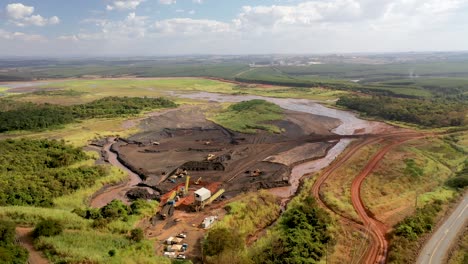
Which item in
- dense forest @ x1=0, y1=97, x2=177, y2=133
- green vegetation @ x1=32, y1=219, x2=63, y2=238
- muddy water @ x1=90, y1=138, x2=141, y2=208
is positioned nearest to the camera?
green vegetation @ x1=32, y1=219, x2=63, y2=238

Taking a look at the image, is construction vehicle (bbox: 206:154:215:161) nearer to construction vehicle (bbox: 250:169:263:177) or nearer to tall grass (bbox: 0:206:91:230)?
construction vehicle (bbox: 250:169:263:177)

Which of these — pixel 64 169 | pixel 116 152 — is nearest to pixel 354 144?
pixel 116 152

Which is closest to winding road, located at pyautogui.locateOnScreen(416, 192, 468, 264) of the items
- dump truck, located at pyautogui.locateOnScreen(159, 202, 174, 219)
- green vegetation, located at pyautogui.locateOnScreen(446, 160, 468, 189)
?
green vegetation, located at pyautogui.locateOnScreen(446, 160, 468, 189)

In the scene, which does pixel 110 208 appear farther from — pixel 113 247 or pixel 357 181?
pixel 357 181

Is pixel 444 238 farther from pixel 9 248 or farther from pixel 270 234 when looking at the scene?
pixel 9 248

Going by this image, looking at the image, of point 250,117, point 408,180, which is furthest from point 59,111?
point 408,180

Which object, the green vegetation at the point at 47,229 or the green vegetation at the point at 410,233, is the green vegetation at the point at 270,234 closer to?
the green vegetation at the point at 410,233
